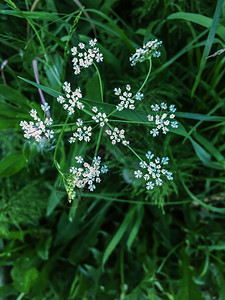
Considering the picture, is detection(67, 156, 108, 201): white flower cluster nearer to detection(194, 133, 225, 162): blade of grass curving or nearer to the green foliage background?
the green foliage background

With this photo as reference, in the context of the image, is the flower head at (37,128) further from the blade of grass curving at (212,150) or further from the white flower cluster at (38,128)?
the blade of grass curving at (212,150)

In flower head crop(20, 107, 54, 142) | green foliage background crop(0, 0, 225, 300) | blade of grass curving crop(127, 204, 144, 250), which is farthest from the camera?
blade of grass curving crop(127, 204, 144, 250)

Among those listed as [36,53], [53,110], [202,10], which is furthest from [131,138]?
[202,10]

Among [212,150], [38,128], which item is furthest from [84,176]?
[212,150]

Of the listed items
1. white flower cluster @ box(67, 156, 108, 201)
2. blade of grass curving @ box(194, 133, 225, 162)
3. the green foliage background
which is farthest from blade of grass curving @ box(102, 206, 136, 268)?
white flower cluster @ box(67, 156, 108, 201)

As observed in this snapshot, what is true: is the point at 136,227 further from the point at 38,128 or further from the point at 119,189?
the point at 38,128

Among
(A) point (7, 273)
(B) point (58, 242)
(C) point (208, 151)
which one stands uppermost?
(C) point (208, 151)

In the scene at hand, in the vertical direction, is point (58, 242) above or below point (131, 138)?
below

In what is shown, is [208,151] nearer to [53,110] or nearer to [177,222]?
[177,222]
